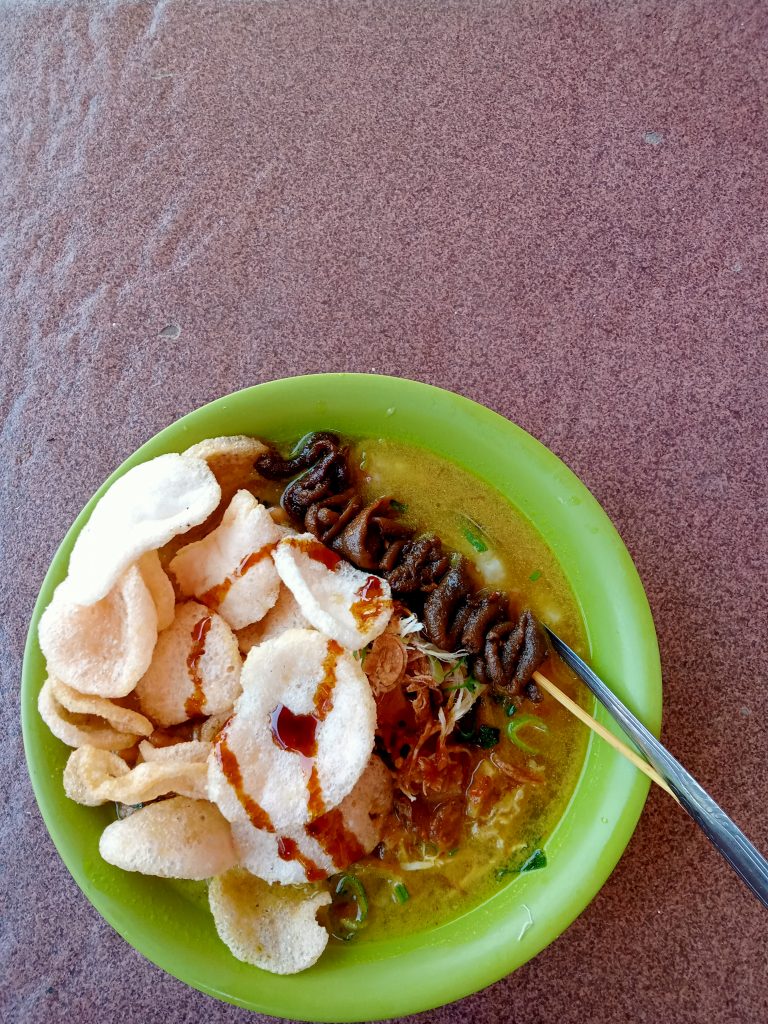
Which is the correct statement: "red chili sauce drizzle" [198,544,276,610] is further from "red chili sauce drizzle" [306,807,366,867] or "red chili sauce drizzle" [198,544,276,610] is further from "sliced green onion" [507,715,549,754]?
"sliced green onion" [507,715,549,754]

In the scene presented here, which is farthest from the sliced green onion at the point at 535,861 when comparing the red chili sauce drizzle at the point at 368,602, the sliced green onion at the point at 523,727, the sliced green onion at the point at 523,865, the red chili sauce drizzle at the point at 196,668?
the red chili sauce drizzle at the point at 196,668

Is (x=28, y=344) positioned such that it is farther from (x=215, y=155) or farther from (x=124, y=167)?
(x=215, y=155)

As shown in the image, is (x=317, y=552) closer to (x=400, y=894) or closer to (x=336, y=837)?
(x=336, y=837)

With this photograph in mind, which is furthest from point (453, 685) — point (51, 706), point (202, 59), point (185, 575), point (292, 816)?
point (202, 59)

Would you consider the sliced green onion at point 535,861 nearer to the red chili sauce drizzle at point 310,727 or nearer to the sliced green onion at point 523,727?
the sliced green onion at point 523,727

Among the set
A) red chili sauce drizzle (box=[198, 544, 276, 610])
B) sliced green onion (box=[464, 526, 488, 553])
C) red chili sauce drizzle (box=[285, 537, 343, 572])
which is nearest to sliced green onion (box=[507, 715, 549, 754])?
sliced green onion (box=[464, 526, 488, 553])

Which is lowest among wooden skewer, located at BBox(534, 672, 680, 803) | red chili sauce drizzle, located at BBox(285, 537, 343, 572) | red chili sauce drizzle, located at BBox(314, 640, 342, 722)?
wooden skewer, located at BBox(534, 672, 680, 803)
